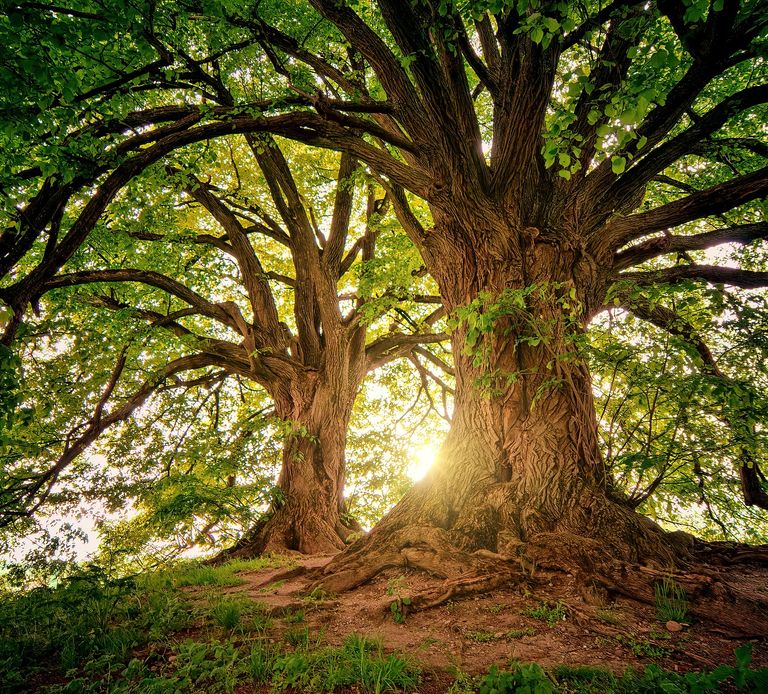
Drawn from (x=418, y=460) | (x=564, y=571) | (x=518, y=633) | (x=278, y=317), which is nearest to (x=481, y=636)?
(x=518, y=633)

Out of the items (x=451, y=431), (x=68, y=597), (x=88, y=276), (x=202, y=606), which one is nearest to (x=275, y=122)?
(x=88, y=276)

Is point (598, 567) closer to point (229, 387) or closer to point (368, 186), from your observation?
point (368, 186)

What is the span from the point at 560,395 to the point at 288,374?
16.7 feet

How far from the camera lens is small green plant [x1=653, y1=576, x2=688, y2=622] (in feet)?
8.41

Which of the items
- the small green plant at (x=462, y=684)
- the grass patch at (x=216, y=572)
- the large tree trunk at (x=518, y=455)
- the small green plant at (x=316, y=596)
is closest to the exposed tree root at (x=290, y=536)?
the grass patch at (x=216, y=572)

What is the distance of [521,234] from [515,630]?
369cm

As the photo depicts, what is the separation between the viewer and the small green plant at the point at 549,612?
2597 millimetres

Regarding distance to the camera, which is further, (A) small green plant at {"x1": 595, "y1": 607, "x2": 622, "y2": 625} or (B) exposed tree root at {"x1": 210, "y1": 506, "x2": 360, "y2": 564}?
(B) exposed tree root at {"x1": 210, "y1": 506, "x2": 360, "y2": 564}

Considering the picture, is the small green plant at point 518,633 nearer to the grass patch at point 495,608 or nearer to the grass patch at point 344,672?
the grass patch at point 495,608

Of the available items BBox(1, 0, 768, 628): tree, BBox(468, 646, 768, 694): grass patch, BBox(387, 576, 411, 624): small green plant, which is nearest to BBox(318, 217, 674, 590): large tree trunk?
BBox(1, 0, 768, 628): tree

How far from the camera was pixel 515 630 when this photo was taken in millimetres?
2492

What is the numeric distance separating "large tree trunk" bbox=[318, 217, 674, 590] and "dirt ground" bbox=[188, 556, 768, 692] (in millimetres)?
345

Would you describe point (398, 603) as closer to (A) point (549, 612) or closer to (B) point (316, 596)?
(B) point (316, 596)

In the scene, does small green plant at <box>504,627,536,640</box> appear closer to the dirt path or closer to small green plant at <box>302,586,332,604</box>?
the dirt path
